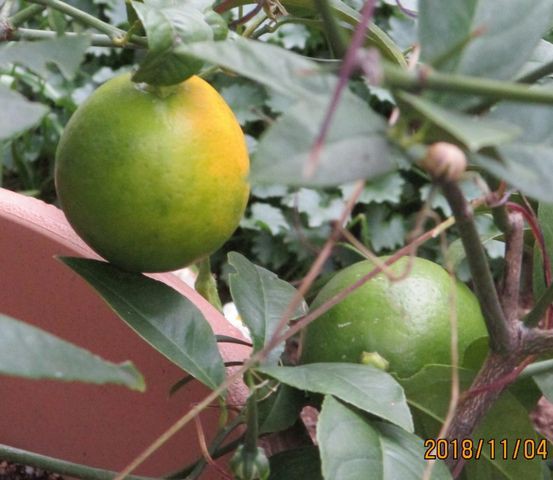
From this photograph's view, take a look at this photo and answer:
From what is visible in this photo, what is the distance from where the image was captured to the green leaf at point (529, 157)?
0.20m

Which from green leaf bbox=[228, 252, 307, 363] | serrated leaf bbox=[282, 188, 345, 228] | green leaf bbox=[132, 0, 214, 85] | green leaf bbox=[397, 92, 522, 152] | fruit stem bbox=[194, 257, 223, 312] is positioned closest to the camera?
green leaf bbox=[397, 92, 522, 152]

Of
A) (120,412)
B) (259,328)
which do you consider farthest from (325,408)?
(120,412)

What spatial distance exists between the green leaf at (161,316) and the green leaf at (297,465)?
2.3 inches

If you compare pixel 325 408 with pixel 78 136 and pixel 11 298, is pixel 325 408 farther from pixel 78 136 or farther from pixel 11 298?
pixel 11 298

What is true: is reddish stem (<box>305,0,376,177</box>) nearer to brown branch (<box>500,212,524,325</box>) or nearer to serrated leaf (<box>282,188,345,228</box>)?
brown branch (<box>500,212,524,325</box>)

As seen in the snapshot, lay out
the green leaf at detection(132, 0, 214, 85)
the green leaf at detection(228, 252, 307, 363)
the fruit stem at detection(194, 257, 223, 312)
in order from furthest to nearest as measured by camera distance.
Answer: the fruit stem at detection(194, 257, 223, 312), the green leaf at detection(228, 252, 307, 363), the green leaf at detection(132, 0, 214, 85)

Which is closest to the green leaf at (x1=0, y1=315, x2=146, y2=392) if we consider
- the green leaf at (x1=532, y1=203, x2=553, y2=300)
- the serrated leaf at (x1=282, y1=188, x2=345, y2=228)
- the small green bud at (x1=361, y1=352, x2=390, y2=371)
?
the small green bud at (x1=361, y1=352, x2=390, y2=371)

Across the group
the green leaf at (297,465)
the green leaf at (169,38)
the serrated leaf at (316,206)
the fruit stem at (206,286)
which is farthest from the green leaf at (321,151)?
the serrated leaf at (316,206)

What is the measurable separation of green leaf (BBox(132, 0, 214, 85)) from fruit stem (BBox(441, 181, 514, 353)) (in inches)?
5.3

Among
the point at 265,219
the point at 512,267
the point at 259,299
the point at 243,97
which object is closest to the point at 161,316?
the point at 259,299

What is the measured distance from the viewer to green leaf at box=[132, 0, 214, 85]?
0.32 meters

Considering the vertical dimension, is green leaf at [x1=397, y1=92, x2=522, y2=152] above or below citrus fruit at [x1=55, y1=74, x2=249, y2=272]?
above

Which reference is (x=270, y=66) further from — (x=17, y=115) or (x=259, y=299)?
(x=259, y=299)

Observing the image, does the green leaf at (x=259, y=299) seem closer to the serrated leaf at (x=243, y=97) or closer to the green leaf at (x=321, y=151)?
the green leaf at (x=321, y=151)
